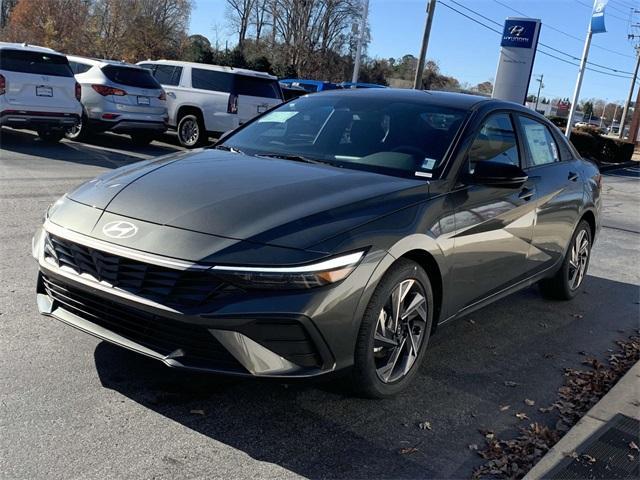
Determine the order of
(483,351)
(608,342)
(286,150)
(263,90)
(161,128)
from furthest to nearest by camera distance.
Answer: (263,90) < (161,128) < (608,342) < (483,351) < (286,150)

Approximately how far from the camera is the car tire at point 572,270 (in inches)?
228

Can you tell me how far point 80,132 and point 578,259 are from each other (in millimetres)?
10565

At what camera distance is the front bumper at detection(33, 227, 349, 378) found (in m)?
2.79

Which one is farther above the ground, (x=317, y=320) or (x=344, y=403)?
(x=317, y=320)

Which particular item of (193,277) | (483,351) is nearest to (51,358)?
(193,277)

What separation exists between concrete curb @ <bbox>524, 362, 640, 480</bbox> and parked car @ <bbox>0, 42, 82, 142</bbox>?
10.6 meters

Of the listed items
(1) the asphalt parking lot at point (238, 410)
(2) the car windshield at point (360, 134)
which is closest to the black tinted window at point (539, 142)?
(2) the car windshield at point (360, 134)

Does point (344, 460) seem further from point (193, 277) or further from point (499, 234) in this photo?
point (499, 234)

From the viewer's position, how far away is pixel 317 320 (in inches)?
113

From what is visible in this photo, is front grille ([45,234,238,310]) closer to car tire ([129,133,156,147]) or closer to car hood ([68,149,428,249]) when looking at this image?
car hood ([68,149,428,249])

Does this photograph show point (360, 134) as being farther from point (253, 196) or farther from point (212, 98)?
point (212, 98)

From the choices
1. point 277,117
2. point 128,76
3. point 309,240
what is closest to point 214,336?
point 309,240

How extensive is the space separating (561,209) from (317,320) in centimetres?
324

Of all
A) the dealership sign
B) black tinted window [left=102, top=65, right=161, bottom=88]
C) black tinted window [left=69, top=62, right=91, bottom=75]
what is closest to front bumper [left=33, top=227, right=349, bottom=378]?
black tinted window [left=102, top=65, right=161, bottom=88]
